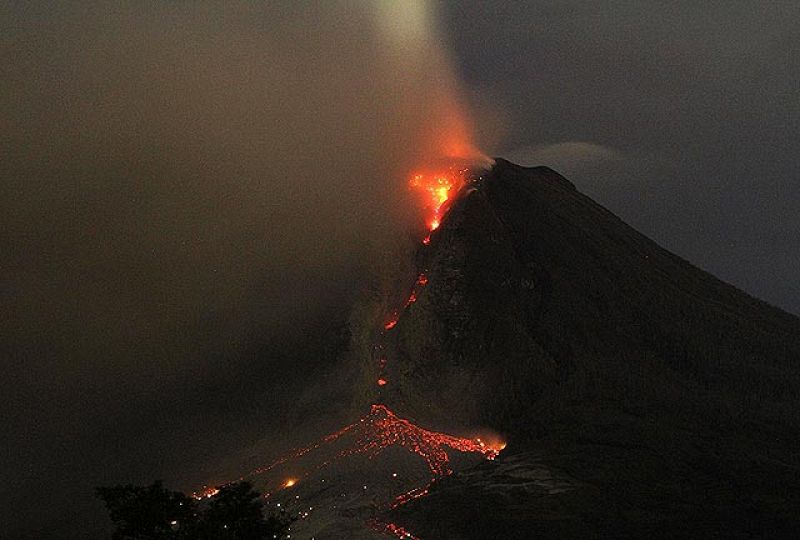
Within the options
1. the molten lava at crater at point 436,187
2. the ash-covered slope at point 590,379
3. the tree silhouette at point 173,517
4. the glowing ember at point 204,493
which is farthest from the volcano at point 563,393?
the tree silhouette at point 173,517

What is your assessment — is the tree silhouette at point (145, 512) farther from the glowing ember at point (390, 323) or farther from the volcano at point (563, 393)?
the glowing ember at point (390, 323)

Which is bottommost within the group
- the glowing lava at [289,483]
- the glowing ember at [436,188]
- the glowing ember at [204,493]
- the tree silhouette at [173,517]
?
the tree silhouette at [173,517]

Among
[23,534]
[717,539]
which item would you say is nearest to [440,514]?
[717,539]

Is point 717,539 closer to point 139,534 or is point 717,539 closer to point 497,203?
point 139,534

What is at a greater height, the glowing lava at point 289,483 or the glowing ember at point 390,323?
the glowing ember at point 390,323

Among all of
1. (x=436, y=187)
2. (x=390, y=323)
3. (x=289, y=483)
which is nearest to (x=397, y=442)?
(x=289, y=483)

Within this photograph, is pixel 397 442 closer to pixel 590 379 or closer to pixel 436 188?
pixel 590 379

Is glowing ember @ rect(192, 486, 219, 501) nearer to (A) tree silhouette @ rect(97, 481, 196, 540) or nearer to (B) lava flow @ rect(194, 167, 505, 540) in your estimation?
(B) lava flow @ rect(194, 167, 505, 540)
